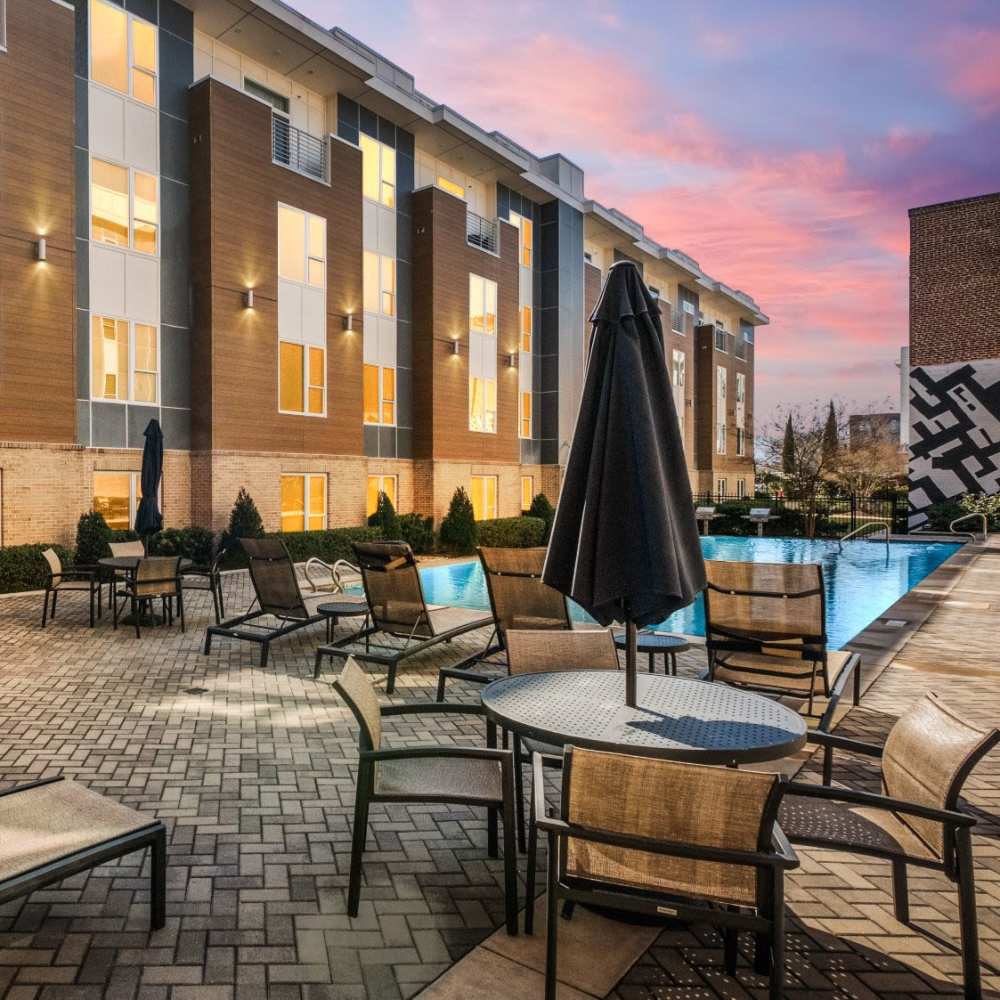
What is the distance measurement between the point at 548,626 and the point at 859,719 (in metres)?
2.48

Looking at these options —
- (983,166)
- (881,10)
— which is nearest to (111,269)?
(881,10)

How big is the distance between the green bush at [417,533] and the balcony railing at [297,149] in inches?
358

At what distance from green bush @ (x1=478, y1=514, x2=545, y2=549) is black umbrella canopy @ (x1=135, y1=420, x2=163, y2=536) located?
11.2 meters

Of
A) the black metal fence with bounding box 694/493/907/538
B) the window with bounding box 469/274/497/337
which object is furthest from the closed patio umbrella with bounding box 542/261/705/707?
the black metal fence with bounding box 694/493/907/538

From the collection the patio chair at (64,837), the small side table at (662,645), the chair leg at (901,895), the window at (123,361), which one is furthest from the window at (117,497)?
the chair leg at (901,895)

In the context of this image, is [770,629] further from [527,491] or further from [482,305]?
[527,491]

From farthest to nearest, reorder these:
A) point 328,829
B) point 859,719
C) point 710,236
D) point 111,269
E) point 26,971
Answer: point 710,236
point 111,269
point 859,719
point 328,829
point 26,971

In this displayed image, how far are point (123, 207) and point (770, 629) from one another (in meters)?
15.8

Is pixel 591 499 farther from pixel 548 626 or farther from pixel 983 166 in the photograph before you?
pixel 983 166

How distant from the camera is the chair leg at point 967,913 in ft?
7.47

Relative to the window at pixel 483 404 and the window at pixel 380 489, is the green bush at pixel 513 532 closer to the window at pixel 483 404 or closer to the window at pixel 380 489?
the window at pixel 380 489

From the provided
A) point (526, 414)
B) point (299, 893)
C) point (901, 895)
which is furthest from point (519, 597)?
point (526, 414)

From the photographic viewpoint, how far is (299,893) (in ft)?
10.00

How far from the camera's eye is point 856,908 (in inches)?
116
